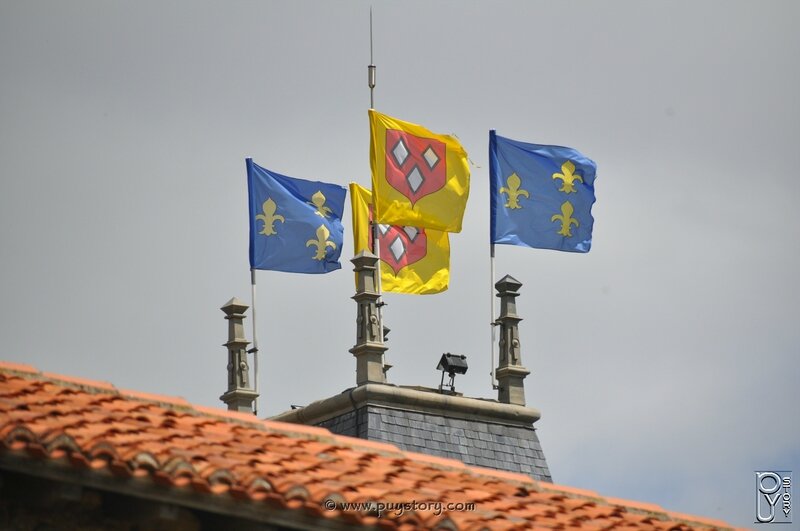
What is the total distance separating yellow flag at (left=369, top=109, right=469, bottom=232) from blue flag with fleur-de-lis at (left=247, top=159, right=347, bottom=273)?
2.16 metres

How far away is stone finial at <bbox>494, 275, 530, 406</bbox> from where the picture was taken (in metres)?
34.4

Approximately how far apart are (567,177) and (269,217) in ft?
16.7

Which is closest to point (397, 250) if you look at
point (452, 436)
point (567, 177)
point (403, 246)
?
point (403, 246)

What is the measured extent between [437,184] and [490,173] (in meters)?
1.16

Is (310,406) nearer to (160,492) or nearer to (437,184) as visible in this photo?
(437,184)

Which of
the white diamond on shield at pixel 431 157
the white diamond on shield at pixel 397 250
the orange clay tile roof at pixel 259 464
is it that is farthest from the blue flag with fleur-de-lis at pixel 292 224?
the orange clay tile roof at pixel 259 464

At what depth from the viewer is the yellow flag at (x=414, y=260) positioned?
3378cm

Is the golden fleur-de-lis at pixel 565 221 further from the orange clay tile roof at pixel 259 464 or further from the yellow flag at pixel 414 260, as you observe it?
the orange clay tile roof at pixel 259 464

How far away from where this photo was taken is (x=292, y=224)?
113 feet

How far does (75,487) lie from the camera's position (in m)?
12.7

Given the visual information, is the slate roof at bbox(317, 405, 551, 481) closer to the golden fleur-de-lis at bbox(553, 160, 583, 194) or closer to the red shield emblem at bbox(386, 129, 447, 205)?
the red shield emblem at bbox(386, 129, 447, 205)

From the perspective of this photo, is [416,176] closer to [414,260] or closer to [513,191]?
[414,260]

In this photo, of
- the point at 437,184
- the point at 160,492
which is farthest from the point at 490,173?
the point at 160,492

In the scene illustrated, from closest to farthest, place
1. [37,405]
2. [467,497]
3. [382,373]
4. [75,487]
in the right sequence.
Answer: [75,487]
[37,405]
[467,497]
[382,373]
